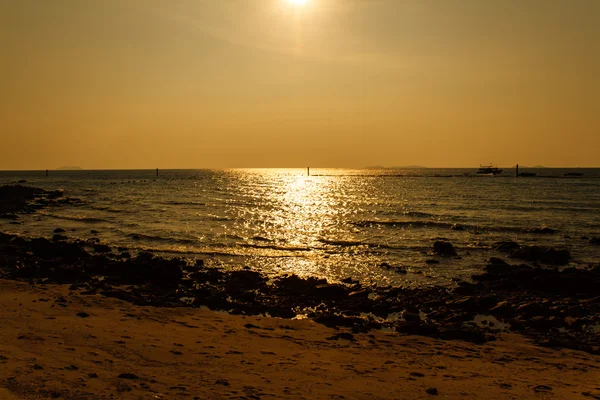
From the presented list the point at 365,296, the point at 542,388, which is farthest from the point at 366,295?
the point at 542,388

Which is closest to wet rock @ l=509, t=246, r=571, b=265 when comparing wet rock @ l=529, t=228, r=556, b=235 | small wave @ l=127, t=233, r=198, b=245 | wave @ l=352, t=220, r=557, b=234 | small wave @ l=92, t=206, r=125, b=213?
wet rock @ l=529, t=228, r=556, b=235

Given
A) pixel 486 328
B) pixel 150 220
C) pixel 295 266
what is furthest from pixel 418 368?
pixel 150 220

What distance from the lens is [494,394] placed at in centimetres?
909

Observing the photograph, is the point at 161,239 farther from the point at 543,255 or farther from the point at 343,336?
the point at 543,255

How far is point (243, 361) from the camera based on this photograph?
1037 cm

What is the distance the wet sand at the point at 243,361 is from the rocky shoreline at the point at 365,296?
38.5 inches

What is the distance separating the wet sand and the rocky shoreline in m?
0.98

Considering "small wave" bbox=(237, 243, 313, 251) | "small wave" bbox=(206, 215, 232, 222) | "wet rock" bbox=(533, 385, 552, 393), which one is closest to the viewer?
"wet rock" bbox=(533, 385, 552, 393)

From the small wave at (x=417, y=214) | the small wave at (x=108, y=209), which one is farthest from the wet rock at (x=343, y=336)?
the small wave at (x=108, y=209)

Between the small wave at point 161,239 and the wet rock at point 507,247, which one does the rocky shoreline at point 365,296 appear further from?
the small wave at point 161,239

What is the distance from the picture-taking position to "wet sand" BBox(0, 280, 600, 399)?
8328 millimetres

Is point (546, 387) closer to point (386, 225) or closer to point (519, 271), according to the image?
point (519, 271)

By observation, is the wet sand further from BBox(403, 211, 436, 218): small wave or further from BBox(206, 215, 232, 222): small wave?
BBox(403, 211, 436, 218): small wave

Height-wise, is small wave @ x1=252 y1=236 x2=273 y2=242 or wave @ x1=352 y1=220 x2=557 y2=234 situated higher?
wave @ x1=352 y1=220 x2=557 y2=234
